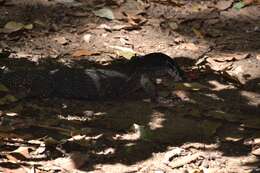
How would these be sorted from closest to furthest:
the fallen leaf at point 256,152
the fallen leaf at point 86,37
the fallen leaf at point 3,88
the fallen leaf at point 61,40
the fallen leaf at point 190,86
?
1. the fallen leaf at point 256,152
2. the fallen leaf at point 3,88
3. the fallen leaf at point 190,86
4. the fallen leaf at point 61,40
5. the fallen leaf at point 86,37

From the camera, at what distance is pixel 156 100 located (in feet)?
17.4

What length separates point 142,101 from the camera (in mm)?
5320

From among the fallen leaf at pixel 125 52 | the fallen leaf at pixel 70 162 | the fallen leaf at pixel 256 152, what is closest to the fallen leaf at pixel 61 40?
the fallen leaf at pixel 125 52

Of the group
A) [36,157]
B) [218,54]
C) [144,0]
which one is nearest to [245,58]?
[218,54]

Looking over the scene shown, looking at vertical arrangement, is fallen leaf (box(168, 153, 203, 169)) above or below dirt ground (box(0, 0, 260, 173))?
below

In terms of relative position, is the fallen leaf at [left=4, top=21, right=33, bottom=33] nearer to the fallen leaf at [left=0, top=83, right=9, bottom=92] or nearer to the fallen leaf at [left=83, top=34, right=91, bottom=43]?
the fallen leaf at [left=83, top=34, right=91, bottom=43]

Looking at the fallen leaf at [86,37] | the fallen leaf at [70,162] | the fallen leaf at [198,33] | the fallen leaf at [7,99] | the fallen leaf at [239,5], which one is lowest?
the fallen leaf at [70,162]

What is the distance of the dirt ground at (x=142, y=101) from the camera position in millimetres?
4168

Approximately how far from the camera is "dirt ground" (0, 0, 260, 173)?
4.17 m

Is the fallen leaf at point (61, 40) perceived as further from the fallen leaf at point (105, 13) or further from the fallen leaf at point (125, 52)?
the fallen leaf at point (105, 13)

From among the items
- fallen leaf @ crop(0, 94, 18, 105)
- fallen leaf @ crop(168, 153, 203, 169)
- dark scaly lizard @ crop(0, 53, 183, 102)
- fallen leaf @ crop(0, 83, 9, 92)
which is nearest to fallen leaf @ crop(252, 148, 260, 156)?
fallen leaf @ crop(168, 153, 203, 169)

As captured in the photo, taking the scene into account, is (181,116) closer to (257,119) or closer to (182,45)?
(257,119)

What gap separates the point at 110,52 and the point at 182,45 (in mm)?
815

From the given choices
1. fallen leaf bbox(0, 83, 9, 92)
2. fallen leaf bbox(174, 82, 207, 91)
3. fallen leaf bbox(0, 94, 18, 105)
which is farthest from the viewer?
fallen leaf bbox(174, 82, 207, 91)
